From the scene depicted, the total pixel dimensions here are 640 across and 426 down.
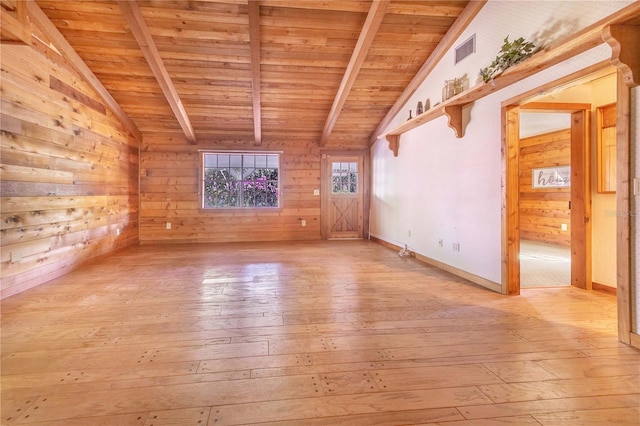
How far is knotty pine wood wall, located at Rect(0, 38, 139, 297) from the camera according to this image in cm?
296

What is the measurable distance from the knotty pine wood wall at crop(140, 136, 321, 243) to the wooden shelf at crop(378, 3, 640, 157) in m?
3.14

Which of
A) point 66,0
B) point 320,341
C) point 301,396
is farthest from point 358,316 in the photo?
point 66,0

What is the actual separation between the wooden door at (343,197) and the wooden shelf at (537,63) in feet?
9.27

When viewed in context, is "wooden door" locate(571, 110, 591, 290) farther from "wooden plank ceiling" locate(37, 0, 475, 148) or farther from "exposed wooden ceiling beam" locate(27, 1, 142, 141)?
"exposed wooden ceiling beam" locate(27, 1, 142, 141)

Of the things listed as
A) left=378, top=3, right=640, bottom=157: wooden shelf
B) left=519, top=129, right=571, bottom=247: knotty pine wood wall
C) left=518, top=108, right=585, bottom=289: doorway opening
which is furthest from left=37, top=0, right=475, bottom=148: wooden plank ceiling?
left=519, top=129, right=571, bottom=247: knotty pine wood wall

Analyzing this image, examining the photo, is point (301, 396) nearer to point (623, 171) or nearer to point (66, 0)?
point (623, 171)

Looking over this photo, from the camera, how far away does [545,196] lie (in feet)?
20.8

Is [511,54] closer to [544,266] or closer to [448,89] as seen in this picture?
[448,89]

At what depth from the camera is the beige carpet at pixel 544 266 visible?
3528mm

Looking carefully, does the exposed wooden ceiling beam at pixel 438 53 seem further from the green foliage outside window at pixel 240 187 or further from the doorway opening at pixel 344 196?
the green foliage outside window at pixel 240 187

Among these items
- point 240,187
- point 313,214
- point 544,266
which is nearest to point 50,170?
point 240,187

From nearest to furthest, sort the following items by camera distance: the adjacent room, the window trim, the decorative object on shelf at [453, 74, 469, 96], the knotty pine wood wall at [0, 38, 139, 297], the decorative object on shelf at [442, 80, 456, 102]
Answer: the adjacent room
the knotty pine wood wall at [0, 38, 139, 297]
the decorative object on shelf at [453, 74, 469, 96]
the decorative object on shelf at [442, 80, 456, 102]
the window trim

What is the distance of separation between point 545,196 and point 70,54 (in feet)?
26.8

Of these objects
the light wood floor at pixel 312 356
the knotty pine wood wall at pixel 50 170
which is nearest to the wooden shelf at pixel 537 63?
the light wood floor at pixel 312 356
